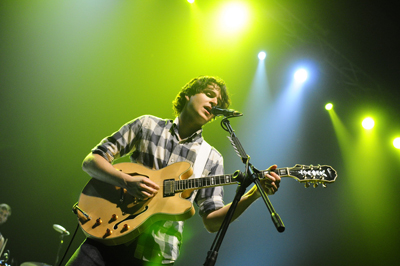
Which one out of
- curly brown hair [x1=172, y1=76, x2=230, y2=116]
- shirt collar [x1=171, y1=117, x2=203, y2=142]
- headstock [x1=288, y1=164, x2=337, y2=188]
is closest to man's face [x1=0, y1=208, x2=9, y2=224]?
curly brown hair [x1=172, y1=76, x2=230, y2=116]

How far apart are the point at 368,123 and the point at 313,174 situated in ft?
16.9

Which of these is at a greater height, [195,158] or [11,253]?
[195,158]

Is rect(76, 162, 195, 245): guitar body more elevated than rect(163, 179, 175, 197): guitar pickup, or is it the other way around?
rect(163, 179, 175, 197): guitar pickup

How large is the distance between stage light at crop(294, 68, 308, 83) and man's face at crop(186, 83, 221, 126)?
389cm

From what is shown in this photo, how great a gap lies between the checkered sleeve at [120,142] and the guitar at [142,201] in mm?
175

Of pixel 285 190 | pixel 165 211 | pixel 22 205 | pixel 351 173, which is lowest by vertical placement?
pixel 22 205

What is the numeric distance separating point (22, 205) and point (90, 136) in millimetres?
2889

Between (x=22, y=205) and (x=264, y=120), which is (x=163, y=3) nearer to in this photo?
(x=264, y=120)

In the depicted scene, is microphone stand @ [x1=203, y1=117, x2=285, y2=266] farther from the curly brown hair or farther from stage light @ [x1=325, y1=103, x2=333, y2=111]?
stage light @ [x1=325, y1=103, x2=333, y2=111]

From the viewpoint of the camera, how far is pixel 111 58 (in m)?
6.23

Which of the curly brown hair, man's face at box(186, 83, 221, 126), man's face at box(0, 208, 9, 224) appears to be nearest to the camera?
man's face at box(186, 83, 221, 126)

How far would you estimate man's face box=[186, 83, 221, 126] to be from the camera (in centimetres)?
291

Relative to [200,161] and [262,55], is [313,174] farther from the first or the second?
[262,55]

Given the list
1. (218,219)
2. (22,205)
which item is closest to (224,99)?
(218,219)
